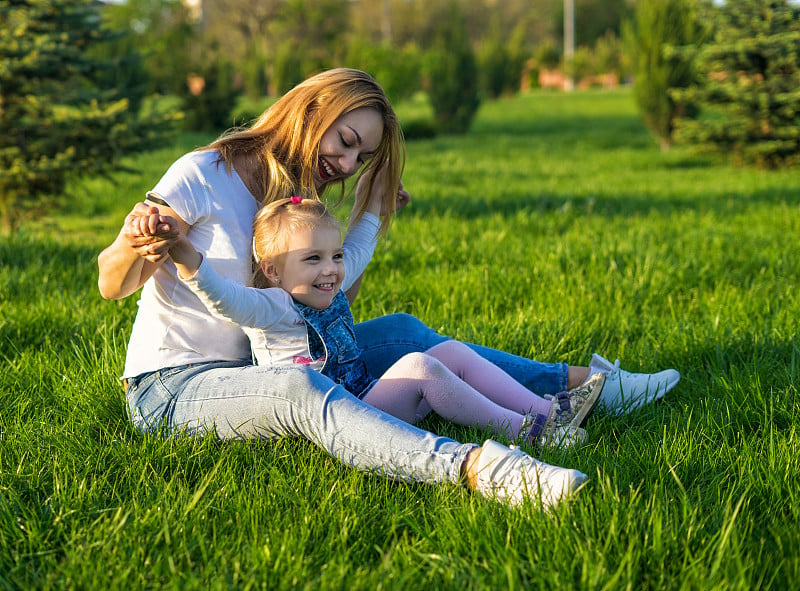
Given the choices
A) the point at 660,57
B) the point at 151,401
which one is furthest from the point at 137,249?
the point at 660,57

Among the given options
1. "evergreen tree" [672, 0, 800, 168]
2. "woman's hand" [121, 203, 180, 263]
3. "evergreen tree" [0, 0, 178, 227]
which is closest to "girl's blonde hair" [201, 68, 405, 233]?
"woman's hand" [121, 203, 180, 263]

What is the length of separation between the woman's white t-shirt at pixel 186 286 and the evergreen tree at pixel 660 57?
11.6 meters

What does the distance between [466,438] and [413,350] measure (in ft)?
1.51

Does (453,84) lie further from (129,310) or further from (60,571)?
(60,571)

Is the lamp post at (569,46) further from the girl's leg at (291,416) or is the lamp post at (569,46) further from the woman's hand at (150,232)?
the woman's hand at (150,232)

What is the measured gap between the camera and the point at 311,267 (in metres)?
2.60

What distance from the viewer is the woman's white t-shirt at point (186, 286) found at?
257 cm

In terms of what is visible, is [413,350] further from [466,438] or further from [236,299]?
[236,299]

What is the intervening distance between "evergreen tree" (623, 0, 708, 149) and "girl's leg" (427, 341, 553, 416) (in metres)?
11.2

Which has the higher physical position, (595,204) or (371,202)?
(371,202)

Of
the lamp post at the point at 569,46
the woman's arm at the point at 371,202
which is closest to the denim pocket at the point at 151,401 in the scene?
the woman's arm at the point at 371,202

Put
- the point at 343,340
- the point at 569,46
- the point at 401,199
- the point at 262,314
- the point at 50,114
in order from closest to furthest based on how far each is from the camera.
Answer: the point at 262,314 < the point at 343,340 < the point at 401,199 < the point at 50,114 < the point at 569,46

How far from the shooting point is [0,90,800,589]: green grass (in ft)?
5.87

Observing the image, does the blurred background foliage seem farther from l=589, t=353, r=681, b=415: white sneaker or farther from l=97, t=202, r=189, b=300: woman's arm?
l=589, t=353, r=681, b=415: white sneaker
